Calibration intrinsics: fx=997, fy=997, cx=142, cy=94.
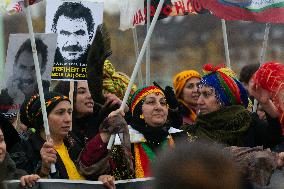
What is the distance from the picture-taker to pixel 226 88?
6.78 metres

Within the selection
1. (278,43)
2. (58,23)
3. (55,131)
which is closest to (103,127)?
(55,131)

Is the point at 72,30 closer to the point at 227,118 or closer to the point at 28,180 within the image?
the point at 227,118

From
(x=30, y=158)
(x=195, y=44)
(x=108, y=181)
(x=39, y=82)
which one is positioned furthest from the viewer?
(x=195, y=44)

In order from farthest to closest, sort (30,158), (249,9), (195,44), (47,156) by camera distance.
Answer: (195,44)
(249,9)
(30,158)
(47,156)

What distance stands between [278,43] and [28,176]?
3274 centimetres

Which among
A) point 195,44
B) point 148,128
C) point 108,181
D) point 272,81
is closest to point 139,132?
point 148,128

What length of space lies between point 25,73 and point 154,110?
1041 millimetres

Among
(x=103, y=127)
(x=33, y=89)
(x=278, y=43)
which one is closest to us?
(x=103, y=127)

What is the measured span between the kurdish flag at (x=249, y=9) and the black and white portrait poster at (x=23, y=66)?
1.21 m

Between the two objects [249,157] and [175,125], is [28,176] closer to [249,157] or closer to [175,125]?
[249,157]

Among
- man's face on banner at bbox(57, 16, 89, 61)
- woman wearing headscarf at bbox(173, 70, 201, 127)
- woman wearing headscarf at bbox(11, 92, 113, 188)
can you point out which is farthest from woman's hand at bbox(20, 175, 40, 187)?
woman wearing headscarf at bbox(173, 70, 201, 127)

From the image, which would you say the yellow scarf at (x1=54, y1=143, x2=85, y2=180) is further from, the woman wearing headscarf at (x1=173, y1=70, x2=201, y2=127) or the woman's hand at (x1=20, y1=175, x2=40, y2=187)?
the woman wearing headscarf at (x1=173, y1=70, x2=201, y2=127)

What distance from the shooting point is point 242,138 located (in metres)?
6.35

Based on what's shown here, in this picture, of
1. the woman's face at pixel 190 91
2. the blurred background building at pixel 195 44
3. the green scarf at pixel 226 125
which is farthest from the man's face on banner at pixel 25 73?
the blurred background building at pixel 195 44
